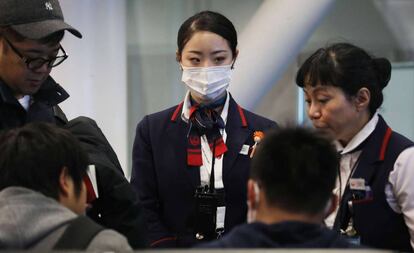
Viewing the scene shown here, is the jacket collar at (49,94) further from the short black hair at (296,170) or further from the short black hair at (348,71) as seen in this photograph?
the short black hair at (296,170)

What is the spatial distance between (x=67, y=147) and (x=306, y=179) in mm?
513

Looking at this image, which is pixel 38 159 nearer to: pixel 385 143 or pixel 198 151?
pixel 198 151

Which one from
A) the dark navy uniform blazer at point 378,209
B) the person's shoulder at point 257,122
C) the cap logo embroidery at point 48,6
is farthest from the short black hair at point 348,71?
the cap logo embroidery at point 48,6

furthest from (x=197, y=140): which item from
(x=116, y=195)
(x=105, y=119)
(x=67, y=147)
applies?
(x=105, y=119)

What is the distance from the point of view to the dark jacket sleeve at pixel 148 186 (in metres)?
2.10

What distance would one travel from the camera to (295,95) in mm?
3766

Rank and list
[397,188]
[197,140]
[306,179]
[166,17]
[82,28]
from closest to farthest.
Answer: [306,179], [397,188], [197,140], [82,28], [166,17]

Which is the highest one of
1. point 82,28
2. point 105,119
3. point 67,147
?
point 82,28

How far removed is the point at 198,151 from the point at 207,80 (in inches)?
8.7

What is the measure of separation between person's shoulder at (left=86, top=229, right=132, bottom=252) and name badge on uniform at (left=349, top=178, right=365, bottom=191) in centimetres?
76

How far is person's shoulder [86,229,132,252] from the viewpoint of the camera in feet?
4.21

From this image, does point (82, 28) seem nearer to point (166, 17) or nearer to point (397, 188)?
point (166, 17)

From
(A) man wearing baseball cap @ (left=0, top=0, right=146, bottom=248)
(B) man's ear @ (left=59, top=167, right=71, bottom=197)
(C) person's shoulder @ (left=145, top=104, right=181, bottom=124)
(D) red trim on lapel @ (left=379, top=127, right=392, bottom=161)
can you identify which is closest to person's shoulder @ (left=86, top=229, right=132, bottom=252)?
(B) man's ear @ (left=59, top=167, right=71, bottom=197)

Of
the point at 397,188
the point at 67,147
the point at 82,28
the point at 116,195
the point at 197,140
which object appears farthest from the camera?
the point at 82,28
